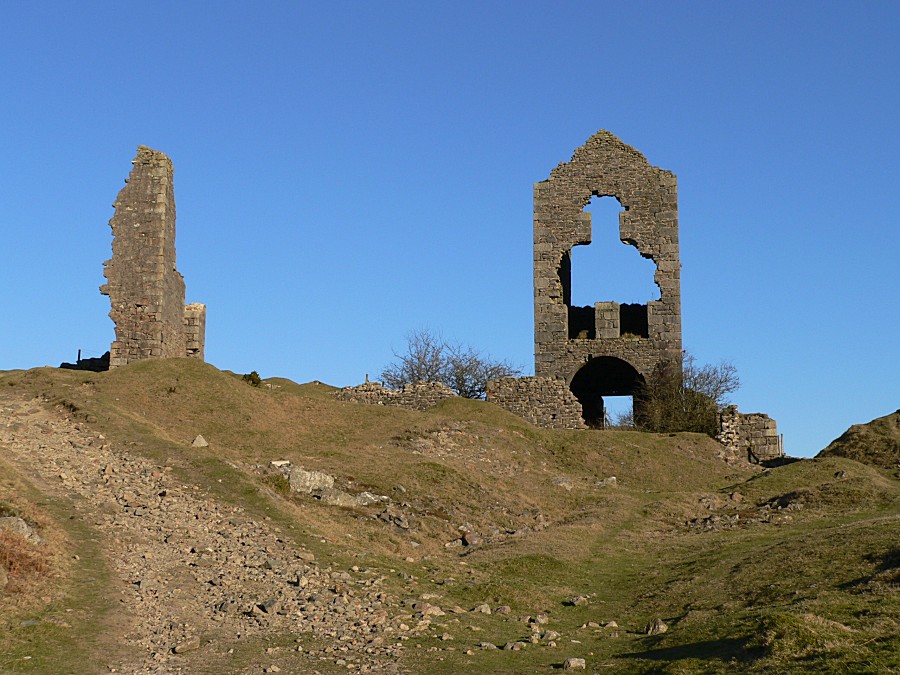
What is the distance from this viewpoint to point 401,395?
132ft

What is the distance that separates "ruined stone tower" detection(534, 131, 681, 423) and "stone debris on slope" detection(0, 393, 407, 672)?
25059 mm

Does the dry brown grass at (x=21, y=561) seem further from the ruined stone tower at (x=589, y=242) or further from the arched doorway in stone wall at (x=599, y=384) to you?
the arched doorway in stone wall at (x=599, y=384)

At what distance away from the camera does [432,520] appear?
77.3ft

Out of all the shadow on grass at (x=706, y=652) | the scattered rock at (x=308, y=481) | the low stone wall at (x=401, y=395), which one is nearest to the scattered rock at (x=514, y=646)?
the shadow on grass at (x=706, y=652)

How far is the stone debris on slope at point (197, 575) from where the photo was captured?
43.6ft

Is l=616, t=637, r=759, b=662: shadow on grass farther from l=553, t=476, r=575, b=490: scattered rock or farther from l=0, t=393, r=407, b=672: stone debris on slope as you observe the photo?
l=553, t=476, r=575, b=490: scattered rock

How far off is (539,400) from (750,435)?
8.30 m

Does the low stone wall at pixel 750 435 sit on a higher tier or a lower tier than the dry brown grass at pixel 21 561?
higher

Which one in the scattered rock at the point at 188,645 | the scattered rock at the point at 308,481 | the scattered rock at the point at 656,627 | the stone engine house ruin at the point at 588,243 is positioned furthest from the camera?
the stone engine house ruin at the point at 588,243

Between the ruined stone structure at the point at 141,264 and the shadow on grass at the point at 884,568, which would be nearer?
the shadow on grass at the point at 884,568

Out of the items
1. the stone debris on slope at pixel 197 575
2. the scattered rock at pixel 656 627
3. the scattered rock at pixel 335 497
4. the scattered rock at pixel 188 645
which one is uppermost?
the scattered rock at pixel 335 497

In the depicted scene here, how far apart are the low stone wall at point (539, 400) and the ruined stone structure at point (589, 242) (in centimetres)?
380

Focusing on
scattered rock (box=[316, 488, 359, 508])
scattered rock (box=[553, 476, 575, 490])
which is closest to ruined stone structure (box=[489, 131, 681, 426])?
scattered rock (box=[553, 476, 575, 490])

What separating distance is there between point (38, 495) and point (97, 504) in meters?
1.07
